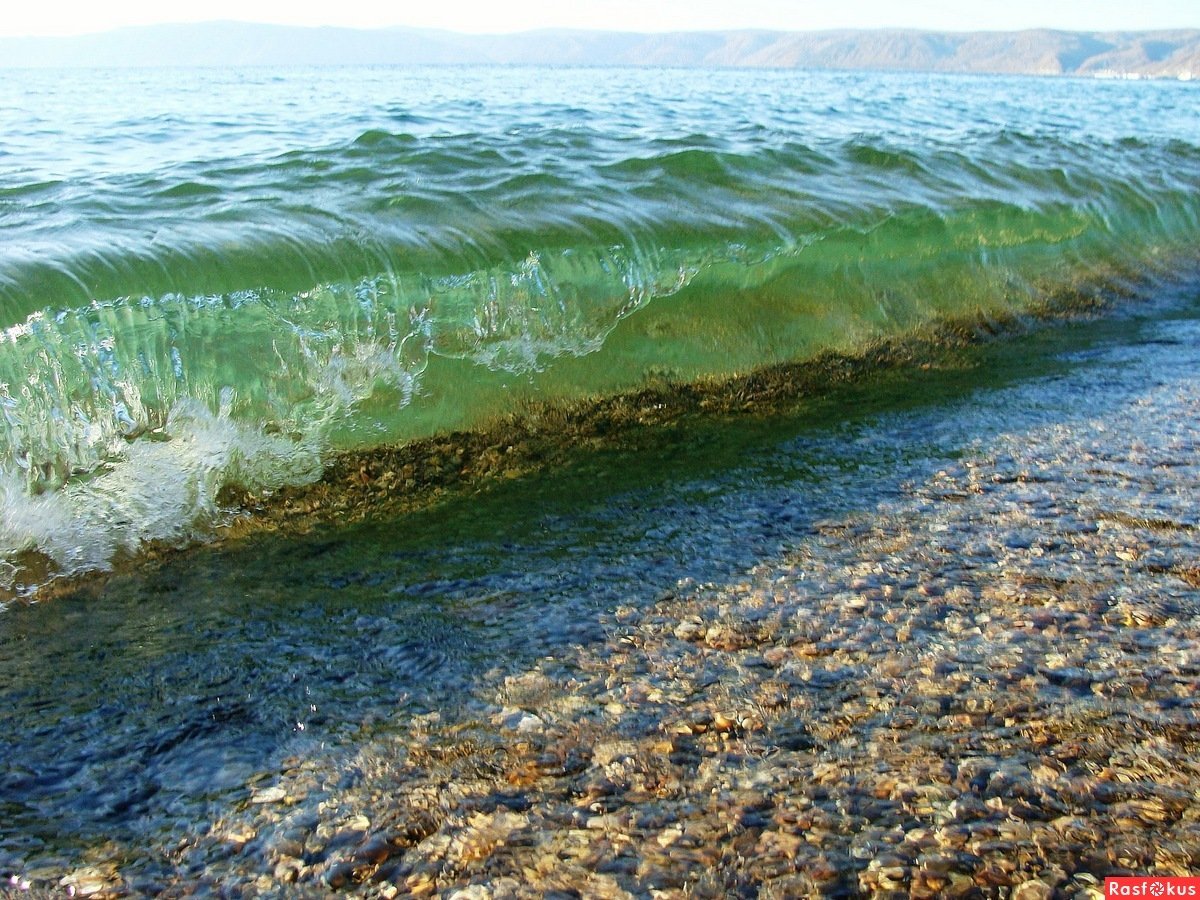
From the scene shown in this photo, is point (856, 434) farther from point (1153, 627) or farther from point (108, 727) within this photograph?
point (108, 727)

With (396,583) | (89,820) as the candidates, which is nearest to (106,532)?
(396,583)

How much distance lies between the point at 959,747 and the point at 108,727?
201 centimetres

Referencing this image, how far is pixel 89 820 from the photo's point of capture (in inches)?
83.8

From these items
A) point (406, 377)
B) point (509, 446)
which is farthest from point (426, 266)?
point (509, 446)

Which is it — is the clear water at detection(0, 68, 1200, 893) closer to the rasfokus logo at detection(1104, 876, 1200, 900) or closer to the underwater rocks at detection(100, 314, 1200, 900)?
the underwater rocks at detection(100, 314, 1200, 900)

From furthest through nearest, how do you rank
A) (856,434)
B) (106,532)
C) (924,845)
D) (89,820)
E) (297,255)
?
(297,255) < (856,434) < (106,532) < (89,820) < (924,845)

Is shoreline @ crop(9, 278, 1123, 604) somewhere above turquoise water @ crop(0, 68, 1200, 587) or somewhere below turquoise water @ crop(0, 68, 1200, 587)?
below

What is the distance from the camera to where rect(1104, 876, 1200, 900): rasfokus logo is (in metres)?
1.81

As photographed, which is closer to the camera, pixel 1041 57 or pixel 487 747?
pixel 487 747

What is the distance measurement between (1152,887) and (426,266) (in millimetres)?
4192

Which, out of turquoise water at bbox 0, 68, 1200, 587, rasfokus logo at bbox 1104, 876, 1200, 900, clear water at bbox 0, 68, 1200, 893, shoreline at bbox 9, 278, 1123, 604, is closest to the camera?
rasfokus logo at bbox 1104, 876, 1200, 900

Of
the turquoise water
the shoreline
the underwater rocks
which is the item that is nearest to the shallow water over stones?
the underwater rocks

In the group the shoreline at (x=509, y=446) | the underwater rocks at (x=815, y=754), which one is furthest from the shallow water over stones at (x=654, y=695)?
the shoreline at (x=509, y=446)

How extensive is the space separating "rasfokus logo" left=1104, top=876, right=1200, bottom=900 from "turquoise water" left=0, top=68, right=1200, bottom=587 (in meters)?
3.04
